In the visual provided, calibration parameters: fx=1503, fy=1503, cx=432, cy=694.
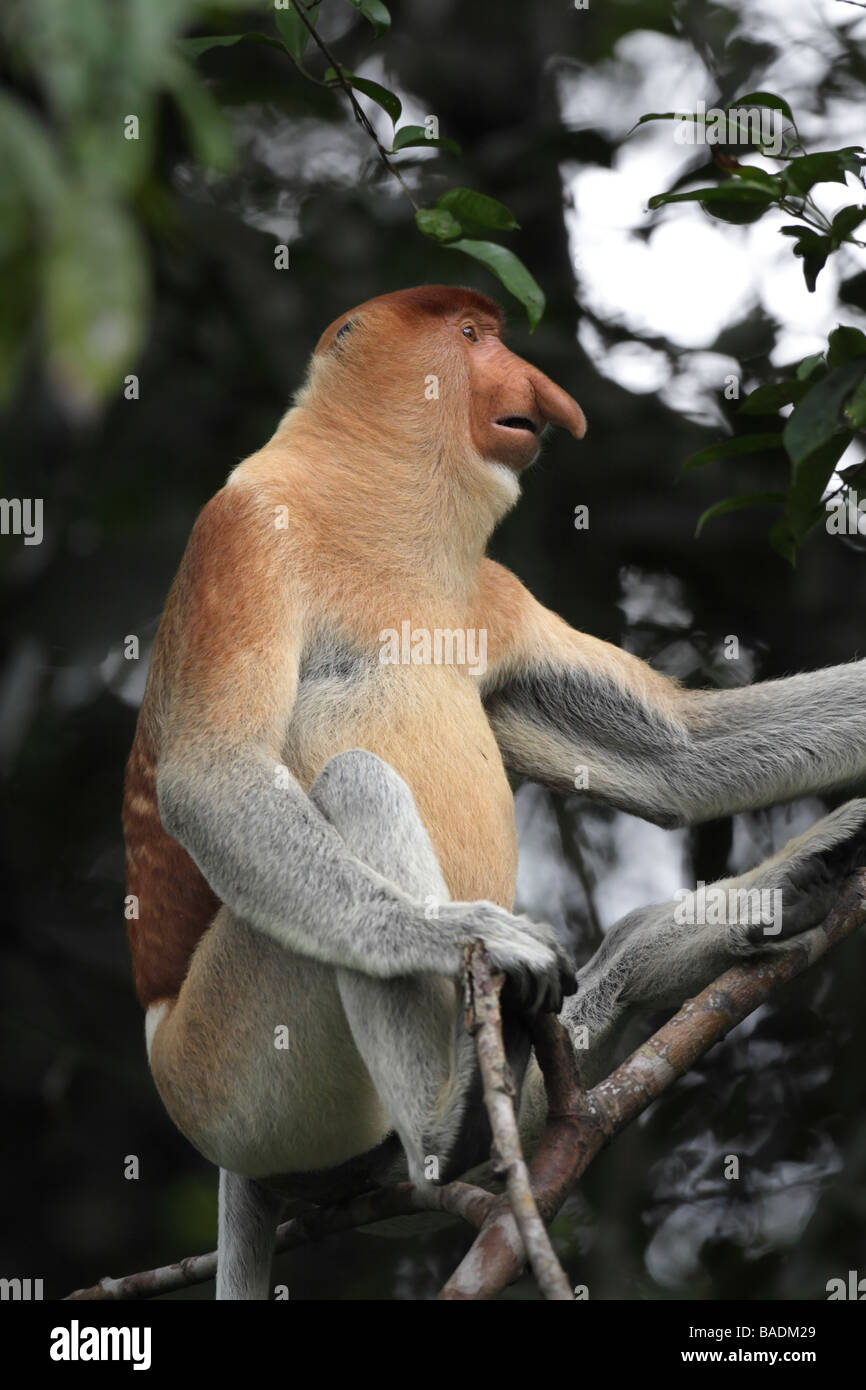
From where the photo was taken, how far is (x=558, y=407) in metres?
3.36

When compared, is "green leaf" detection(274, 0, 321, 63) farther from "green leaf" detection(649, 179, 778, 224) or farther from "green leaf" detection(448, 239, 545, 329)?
"green leaf" detection(649, 179, 778, 224)

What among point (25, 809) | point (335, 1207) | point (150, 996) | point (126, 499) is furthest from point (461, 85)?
point (335, 1207)

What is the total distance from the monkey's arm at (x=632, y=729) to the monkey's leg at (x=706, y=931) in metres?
0.31

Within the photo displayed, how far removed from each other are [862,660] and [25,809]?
240 centimetres

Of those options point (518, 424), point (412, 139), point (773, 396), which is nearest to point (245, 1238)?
point (518, 424)

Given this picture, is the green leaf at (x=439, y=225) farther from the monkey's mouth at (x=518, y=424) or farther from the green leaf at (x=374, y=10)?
the monkey's mouth at (x=518, y=424)

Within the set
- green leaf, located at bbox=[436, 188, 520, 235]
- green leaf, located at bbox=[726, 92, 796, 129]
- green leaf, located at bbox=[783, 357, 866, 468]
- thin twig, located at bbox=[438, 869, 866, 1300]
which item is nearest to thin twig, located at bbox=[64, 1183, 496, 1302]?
thin twig, located at bbox=[438, 869, 866, 1300]

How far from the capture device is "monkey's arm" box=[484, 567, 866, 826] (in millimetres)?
3586

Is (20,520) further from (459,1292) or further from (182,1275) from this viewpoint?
(459,1292)

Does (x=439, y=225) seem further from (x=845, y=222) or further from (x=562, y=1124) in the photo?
(x=562, y=1124)

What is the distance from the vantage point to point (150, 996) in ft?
11.1

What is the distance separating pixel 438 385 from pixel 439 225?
800 millimetres

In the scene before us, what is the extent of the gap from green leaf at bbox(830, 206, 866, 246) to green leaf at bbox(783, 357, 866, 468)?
0.20 metres

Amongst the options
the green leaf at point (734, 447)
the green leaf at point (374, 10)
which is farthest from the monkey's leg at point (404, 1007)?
the green leaf at point (374, 10)
